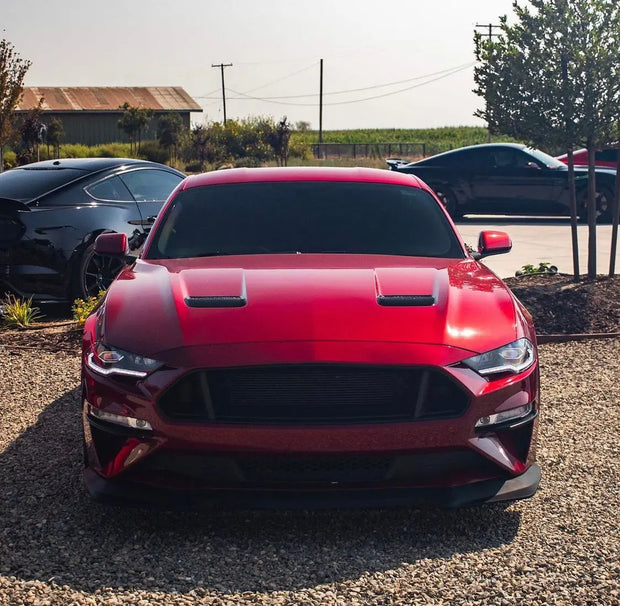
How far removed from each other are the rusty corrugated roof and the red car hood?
66.5m

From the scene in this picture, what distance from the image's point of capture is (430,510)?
178 inches

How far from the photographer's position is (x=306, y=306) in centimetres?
426

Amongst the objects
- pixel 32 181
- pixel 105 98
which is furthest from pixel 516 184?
pixel 105 98

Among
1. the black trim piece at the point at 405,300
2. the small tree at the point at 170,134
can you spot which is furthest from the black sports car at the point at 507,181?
the small tree at the point at 170,134

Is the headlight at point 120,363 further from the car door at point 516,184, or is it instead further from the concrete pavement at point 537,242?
the car door at point 516,184

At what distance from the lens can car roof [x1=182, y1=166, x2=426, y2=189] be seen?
5930mm

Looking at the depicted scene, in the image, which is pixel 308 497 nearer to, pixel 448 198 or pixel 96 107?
pixel 448 198

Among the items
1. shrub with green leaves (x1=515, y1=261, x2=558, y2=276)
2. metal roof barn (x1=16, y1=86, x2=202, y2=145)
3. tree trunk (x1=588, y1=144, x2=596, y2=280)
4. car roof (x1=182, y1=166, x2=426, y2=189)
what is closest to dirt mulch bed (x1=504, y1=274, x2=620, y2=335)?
tree trunk (x1=588, y1=144, x2=596, y2=280)

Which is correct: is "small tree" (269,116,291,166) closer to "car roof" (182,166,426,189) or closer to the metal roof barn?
the metal roof barn

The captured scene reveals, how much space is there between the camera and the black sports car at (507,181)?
754 inches

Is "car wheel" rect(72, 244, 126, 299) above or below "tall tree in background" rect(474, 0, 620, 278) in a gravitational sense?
below

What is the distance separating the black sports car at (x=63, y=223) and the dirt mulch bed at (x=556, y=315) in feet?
1.41

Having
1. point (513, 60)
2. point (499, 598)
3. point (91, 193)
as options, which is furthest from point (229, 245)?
point (513, 60)

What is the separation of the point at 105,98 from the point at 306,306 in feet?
234
